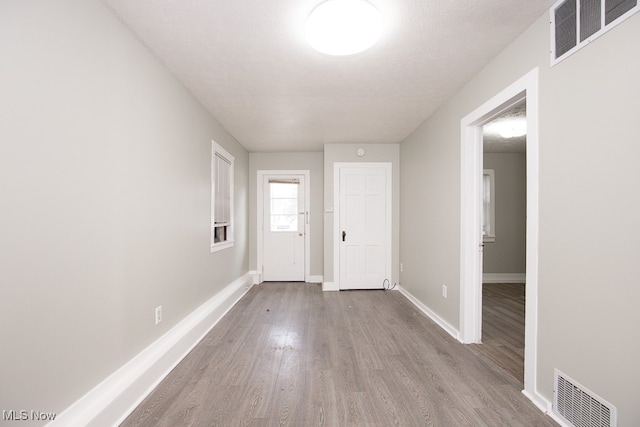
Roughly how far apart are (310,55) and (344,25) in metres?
0.53

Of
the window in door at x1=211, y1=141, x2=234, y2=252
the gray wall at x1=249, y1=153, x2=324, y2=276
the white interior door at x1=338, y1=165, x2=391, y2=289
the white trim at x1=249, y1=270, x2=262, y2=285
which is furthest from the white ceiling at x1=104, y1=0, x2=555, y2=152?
the white trim at x1=249, y1=270, x2=262, y2=285

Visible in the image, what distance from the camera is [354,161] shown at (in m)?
4.78

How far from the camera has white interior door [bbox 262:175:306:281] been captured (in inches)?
214

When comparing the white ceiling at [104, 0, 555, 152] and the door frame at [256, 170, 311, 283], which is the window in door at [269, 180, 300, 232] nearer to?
the door frame at [256, 170, 311, 283]

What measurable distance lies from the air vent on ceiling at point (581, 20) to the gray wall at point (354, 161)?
10.3 feet

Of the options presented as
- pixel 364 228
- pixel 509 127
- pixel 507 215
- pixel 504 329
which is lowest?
pixel 504 329

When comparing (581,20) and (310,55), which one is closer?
(581,20)

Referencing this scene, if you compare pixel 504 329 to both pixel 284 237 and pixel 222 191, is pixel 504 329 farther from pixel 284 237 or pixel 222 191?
pixel 222 191

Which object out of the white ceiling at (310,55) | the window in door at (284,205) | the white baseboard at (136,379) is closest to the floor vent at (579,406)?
the white ceiling at (310,55)

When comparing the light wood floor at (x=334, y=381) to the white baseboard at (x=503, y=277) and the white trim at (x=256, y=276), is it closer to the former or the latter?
the white trim at (x=256, y=276)

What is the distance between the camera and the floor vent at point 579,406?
1.37 metres

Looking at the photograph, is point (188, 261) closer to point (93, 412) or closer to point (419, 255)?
point (93, 412)

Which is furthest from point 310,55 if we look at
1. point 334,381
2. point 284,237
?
point 284,237

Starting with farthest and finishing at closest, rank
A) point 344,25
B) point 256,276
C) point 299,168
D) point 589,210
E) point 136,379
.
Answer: point 299,168 < point 256,276 < point 136,379 < point 344,25 < point 589,210
